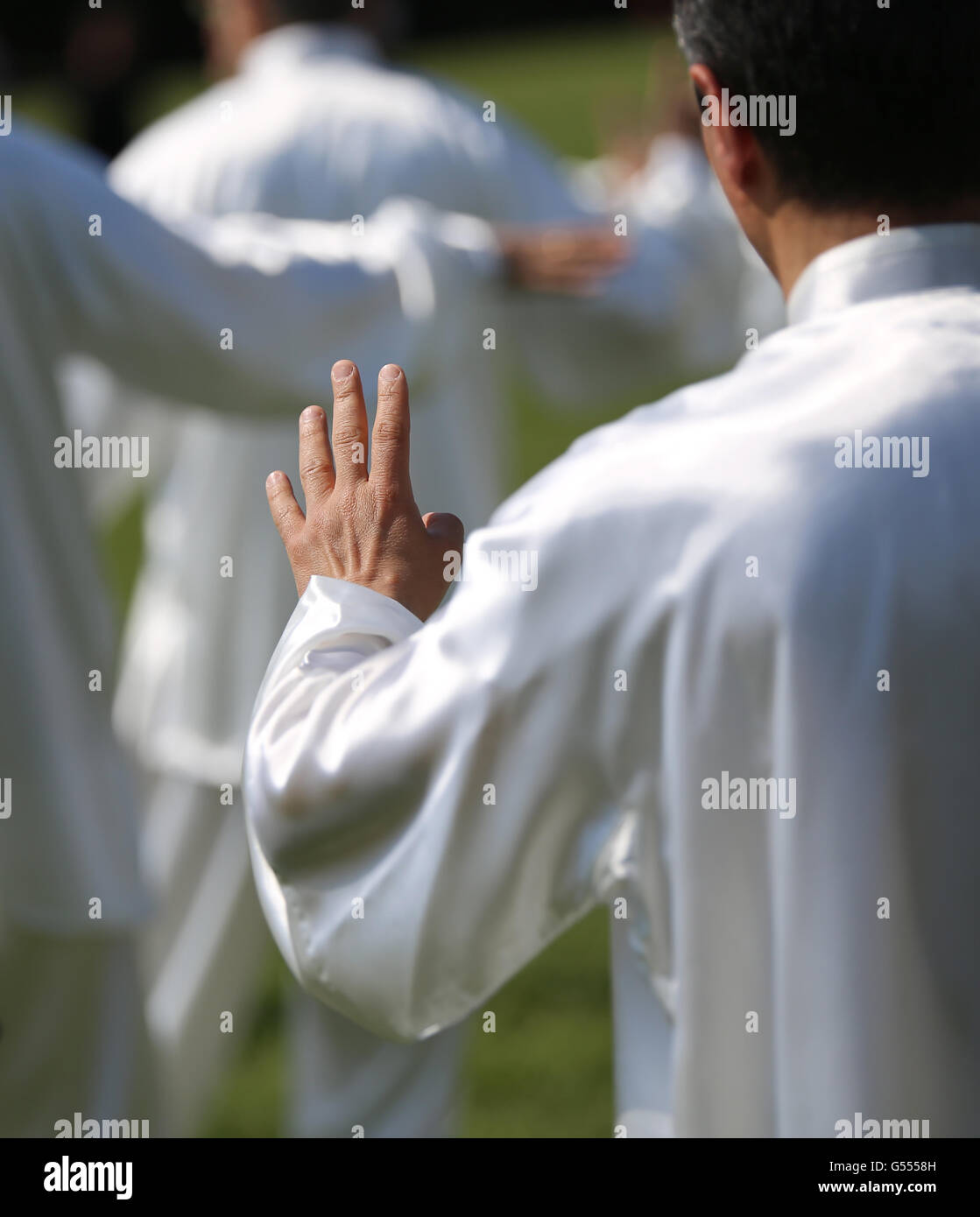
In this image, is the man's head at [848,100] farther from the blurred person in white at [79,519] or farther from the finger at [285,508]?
the blurred person in white at [79,519]

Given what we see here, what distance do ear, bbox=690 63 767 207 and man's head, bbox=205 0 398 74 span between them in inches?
79.7

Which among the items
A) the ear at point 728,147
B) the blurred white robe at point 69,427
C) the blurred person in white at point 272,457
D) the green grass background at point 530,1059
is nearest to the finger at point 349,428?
the ear at point 728,147

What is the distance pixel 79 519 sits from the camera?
2.29 m

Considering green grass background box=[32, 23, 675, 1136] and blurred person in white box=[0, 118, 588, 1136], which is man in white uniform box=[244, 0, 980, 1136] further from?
green grass background box=[32, 23, 675, 1136]

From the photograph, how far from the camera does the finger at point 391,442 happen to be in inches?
51.5

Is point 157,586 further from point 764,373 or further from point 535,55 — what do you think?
point 535,55

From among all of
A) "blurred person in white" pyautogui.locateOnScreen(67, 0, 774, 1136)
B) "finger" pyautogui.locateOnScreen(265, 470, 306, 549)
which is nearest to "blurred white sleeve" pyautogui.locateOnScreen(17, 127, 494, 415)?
"blurred person in white" pyautogui.locateOnScreen(67, 0, 774, 1136)

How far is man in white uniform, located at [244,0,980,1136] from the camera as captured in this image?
1.12m

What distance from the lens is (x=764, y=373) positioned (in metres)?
1.20

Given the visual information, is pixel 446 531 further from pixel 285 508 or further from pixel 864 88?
pixel 864 88

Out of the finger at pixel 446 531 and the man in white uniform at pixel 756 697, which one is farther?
the finger at pixel 446 531

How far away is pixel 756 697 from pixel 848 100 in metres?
0.43

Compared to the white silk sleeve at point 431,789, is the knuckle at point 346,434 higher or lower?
higher

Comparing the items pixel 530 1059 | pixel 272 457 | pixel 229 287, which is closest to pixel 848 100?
pixel 229 287
